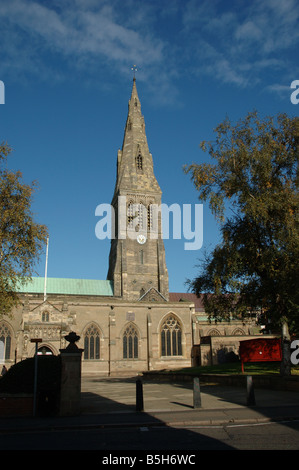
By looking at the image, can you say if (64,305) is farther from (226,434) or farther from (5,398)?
(226,434)

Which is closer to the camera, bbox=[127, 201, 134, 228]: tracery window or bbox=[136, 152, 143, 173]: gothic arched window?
bbox=[127, 201, 134, 228]: tracery window

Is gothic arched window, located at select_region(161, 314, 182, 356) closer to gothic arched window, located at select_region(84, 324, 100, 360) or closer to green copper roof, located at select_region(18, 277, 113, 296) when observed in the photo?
gothic arched window, located at select_region(84, 324, 100, 360)

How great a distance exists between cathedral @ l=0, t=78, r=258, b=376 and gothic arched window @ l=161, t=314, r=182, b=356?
102 millimetres

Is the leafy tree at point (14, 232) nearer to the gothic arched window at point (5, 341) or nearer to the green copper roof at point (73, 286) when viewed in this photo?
the gothic arched window at point (5, 341)

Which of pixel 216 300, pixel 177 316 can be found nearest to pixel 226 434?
pixel 216 300

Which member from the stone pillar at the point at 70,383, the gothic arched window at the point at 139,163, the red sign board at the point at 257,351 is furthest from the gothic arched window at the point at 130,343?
the stone pillar at the point at 70,383

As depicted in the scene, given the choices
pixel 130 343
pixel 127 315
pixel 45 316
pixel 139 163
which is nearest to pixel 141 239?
pixel 139 163

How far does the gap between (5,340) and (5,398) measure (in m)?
28.7

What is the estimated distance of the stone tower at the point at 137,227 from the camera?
5378 centimetres

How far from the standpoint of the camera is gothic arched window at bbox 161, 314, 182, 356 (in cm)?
4353

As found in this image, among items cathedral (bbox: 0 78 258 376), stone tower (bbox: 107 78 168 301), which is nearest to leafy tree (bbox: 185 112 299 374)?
cathedral (bbox: 0 78 258 376)

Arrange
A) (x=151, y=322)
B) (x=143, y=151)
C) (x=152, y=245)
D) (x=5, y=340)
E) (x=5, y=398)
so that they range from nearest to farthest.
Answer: (x=5, y=398) → (x=5, y=340) → (x=151, y=322) → (x=152, y=245) → (x=143, y=151)

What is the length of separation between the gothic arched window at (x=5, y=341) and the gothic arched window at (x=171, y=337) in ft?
50.7
